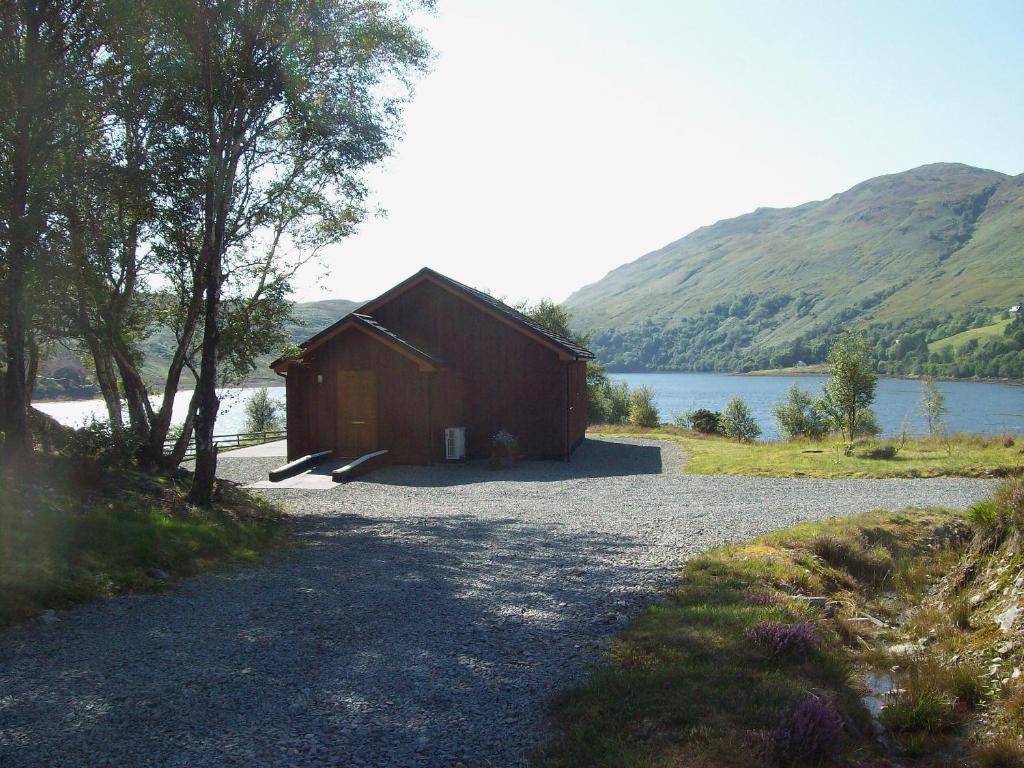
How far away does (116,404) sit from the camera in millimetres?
14977

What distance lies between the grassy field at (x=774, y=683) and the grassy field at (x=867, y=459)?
32.8ft

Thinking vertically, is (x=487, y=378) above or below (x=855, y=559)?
above

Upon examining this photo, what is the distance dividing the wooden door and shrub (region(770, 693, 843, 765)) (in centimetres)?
1772

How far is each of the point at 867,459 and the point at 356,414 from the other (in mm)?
14603

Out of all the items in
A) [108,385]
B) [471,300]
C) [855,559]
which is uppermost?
[471,300]

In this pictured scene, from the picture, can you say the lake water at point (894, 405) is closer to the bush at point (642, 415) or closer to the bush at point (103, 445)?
the bush at point (642, 415)

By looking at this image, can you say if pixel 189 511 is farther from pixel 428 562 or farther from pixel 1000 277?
pixel 1000 277

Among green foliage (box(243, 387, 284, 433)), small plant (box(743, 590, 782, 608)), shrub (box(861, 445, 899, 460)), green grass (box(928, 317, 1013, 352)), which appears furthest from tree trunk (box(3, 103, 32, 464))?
green grass (box(928, 317, 1013, 352))

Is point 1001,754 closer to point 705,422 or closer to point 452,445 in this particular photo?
point 452,445

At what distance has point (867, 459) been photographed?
2070cm

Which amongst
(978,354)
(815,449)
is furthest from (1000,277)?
(815,449)

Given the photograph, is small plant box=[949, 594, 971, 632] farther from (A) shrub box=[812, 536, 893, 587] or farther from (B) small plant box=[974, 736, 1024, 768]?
(B) small plant box=[974, 736, 1024, 768]

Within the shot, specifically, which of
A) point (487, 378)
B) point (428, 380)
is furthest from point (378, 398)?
point (487, 378)

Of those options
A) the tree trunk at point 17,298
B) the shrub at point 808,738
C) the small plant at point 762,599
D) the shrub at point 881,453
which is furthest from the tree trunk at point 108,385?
the shrub at point 881,453
